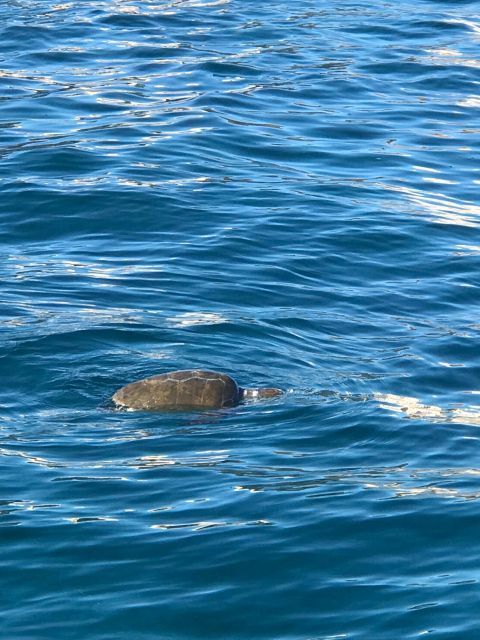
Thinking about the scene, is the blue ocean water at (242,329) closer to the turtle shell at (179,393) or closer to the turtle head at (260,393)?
the turtle shell at (179,393)

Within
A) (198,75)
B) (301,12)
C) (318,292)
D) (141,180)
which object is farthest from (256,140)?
(301,12)

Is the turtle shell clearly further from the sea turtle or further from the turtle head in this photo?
the turtle head

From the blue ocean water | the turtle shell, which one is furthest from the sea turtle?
the blue ocean water

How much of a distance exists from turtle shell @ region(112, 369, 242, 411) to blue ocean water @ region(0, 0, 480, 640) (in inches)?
4.1

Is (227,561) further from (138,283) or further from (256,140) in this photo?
(256,140)

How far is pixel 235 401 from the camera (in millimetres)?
9453

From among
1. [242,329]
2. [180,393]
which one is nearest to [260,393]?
[180,393]

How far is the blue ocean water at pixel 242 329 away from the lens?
277 inches

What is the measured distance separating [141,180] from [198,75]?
17.4ft

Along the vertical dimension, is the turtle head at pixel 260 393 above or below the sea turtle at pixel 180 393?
below

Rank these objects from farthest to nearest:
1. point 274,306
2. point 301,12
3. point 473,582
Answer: point 301,12 → point 274,306 → point 473,582

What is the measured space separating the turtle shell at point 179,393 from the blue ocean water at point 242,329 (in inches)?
4.1

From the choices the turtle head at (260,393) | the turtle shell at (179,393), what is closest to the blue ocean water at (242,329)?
the turtle shell at (179,393)

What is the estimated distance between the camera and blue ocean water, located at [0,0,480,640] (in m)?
7.04
